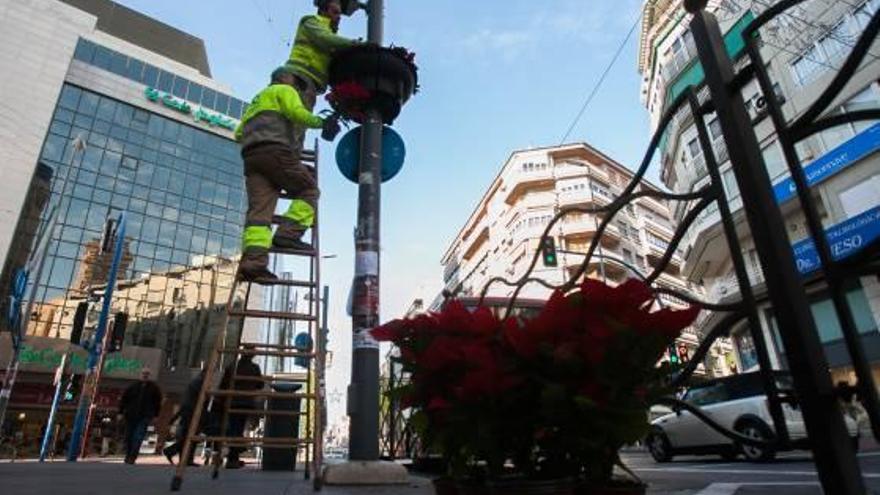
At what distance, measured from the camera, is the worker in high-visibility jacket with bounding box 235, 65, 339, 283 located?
3824mm

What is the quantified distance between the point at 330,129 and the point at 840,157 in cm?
2023

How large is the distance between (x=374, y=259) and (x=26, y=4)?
1706 inches

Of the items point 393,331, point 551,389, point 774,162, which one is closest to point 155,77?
point 774,162

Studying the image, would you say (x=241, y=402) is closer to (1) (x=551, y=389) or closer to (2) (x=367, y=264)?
(2) (x=367, y=264)

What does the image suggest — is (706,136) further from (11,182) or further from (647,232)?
(647,232)

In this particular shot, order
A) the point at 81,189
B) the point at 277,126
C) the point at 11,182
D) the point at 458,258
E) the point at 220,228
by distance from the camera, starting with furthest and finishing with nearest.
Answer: the point at 458,258 < the point at 220,228 < the point at 81,189 < the point at 11,182 < the point at 277,126

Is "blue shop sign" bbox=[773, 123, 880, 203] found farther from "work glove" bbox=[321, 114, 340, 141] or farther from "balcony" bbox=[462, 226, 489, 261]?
"balcony" bbox=[462, 226, 489, 261]

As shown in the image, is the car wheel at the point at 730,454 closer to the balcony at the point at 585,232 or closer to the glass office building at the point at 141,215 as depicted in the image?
the glass office building at the point at 141,215

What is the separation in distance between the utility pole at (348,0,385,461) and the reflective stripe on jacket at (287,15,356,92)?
0.54 m

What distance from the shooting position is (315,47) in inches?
175

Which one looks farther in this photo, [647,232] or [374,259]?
[647,232]

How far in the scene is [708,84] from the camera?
1383mm

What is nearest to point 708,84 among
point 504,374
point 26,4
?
point 504,374

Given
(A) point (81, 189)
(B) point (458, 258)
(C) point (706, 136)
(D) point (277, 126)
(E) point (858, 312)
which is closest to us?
(C) point (706, 136)
